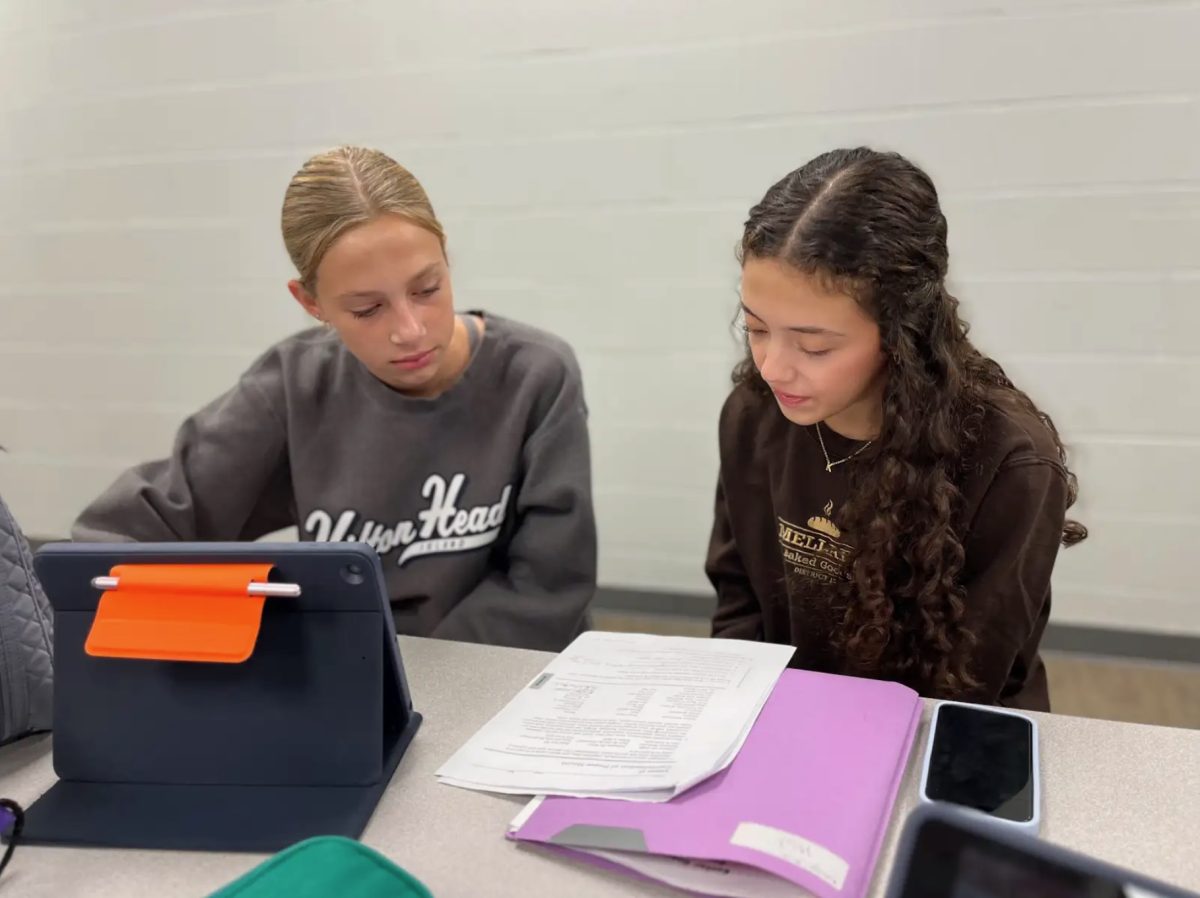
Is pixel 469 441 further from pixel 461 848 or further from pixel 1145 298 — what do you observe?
pixel 1145 298

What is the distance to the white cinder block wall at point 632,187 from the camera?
61.0 inches

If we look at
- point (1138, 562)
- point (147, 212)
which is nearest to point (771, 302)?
point (1138, 562)

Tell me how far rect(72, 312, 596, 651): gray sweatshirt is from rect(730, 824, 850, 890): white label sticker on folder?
54 cm

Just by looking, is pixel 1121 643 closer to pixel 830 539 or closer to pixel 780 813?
Answer: pixel 830 539

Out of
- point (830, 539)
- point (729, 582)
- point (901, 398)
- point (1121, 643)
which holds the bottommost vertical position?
point (1121, 643)

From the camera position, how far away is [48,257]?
212 centimetres

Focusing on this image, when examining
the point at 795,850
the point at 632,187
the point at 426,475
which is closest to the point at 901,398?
the point at 795,850

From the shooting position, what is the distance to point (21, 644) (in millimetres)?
748

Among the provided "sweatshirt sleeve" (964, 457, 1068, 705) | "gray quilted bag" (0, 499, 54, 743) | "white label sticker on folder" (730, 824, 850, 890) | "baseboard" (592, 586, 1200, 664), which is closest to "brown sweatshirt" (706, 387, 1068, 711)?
"sweatshirt sleeve" (964, 457, 1068, 705)

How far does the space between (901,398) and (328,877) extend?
0.64m

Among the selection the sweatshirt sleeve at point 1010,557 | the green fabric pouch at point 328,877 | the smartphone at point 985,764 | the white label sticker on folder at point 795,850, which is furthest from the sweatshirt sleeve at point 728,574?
the green fabric pouch at point 328,877

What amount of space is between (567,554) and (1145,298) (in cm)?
117

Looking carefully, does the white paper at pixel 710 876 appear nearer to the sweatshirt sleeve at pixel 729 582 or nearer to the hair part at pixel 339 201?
the sweatshirt sleeve at pixel 729 582

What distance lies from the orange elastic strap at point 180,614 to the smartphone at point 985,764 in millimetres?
503
